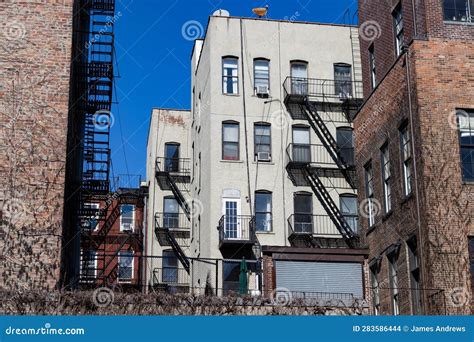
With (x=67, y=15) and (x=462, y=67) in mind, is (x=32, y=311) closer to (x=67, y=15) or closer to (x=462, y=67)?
(x=67, y=15)

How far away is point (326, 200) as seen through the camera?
122ft

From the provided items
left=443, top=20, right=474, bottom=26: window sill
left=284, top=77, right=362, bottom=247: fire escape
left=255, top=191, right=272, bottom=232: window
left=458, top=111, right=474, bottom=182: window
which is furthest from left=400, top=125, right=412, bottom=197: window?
left=255, top=191, right=272, bottom=232: window

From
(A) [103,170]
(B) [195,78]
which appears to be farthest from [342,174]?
(A) [103,170]

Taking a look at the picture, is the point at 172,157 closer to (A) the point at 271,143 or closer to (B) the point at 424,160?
(A) the point at 271,143

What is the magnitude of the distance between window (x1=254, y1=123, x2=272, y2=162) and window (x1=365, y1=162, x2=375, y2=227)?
36.2ft

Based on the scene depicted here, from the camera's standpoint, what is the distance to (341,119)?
127 feet

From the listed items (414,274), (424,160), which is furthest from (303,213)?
(424,160)

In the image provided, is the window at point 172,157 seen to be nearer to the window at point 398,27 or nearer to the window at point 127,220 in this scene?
the window at point 127,220

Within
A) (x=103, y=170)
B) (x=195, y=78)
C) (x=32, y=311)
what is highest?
(x=195, y=78)

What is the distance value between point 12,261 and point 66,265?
9.00ft

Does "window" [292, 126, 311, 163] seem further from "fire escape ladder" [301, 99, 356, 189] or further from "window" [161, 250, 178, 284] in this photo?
"window" [161, 250, 178, 284]

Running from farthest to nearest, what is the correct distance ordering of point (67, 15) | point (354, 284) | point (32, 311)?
point (354, 284) < point (67, 15) < point (32, 311)

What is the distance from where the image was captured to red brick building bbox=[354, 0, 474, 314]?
21203 millimetres

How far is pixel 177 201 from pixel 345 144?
12.1 metres
